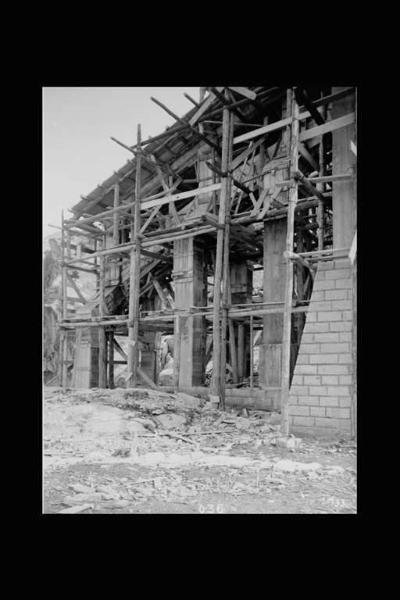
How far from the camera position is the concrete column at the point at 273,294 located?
13.3 m

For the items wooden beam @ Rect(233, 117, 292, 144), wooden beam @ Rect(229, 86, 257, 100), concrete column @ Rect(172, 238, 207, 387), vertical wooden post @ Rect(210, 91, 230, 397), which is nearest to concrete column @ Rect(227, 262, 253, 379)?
concrete column @ Rect(172, 238, 207, 387)

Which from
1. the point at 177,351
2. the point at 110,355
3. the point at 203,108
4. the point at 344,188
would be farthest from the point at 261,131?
the point at 110,355

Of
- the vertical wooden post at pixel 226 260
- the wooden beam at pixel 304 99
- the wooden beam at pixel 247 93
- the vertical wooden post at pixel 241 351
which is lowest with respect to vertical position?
the vertical wooden post at pixel 241 351

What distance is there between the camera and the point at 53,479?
6.14 metres

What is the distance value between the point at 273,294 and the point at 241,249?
3003mm

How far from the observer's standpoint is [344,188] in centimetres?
842

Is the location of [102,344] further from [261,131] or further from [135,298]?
[261,131]

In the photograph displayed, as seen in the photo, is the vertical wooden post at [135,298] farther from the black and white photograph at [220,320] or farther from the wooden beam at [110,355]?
the wooden beam at [110,355]

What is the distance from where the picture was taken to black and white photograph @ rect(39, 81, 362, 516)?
6.11m

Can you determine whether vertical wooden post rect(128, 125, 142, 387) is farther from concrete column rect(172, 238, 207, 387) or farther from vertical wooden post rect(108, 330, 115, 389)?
vertical wooden post rect(108, 330, 115, 389)

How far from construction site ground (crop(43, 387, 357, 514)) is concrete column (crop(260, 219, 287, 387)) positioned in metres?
2.68

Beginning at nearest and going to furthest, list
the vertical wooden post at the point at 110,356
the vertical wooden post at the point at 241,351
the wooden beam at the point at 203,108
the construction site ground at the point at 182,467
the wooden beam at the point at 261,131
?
the construction site ground at the point at 182,467 < the wooden beam at the point at 261,131 < the wooden beam at the point at 203,108 < the vertical wooden post at the point at 241,351 < the vertical wooden post at the point at 110,356

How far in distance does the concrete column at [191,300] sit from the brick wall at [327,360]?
6.68 meters

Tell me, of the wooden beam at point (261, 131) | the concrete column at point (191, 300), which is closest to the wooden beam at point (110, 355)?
the concrete column at point (191, 300)
